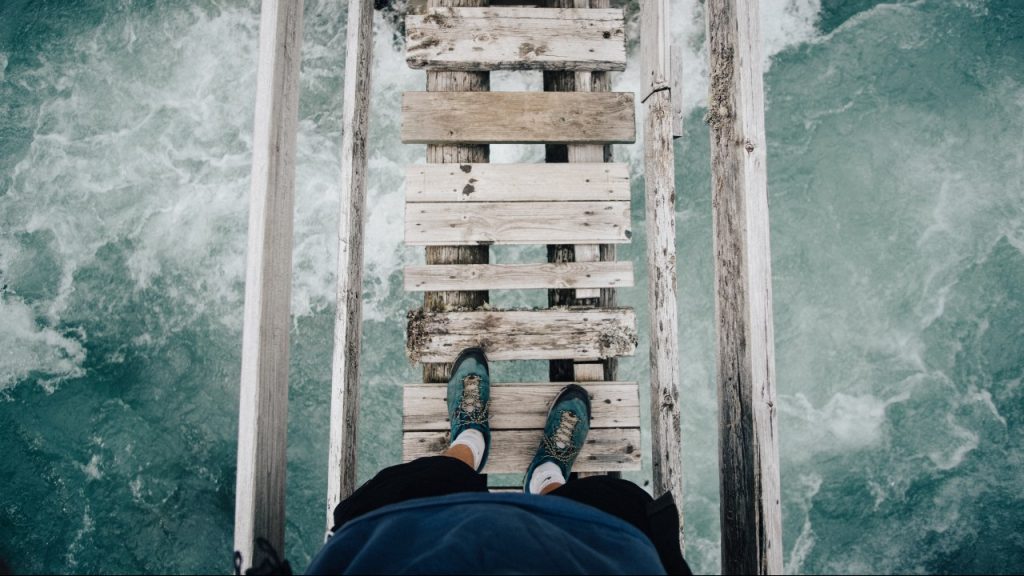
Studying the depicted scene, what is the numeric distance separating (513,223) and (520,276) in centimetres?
29

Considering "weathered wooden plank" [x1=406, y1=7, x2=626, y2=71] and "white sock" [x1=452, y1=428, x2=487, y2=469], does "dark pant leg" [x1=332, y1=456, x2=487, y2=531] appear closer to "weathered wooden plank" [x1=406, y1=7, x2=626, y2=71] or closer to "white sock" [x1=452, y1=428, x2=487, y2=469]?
"white sock" [x1=452, y1=428, x2=487, y2=469]

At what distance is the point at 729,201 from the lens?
8.00 feet

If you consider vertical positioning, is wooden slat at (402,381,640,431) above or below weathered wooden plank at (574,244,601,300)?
below

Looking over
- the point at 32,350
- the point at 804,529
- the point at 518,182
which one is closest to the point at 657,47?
the point at 518,182

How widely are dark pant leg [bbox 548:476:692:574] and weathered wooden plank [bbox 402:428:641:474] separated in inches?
25.1

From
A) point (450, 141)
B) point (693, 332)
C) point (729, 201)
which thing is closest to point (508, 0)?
point (450, 141)

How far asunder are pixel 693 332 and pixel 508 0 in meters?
2.81

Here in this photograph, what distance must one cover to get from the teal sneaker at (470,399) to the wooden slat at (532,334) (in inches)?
6.7

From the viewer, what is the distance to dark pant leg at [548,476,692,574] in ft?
5.96

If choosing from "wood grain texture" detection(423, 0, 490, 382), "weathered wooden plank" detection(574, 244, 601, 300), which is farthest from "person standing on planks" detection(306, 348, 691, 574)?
"weathered wooden plank" detection(574, 244, 601, 300)

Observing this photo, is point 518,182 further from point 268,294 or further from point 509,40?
point 268,294

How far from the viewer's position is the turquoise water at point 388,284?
3914 mm

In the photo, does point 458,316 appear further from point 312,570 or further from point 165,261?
point 165,261

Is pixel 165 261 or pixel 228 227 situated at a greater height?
pixel 228 227
